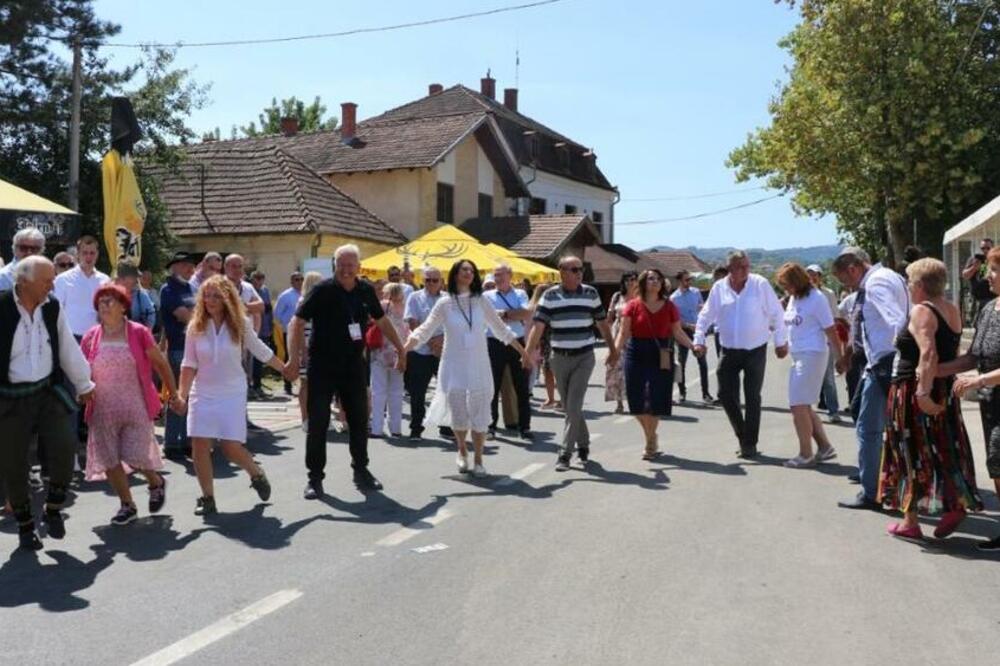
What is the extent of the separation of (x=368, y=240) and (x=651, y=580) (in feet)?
82.4

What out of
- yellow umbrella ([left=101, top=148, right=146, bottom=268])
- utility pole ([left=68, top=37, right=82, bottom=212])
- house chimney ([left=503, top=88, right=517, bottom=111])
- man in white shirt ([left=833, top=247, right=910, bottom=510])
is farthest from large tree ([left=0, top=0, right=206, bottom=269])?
house chimney ([left=503, top=88, right=517, bottom=111])

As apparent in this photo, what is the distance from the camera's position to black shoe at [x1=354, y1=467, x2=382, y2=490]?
28.6 feet

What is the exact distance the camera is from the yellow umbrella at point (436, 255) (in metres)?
21.3

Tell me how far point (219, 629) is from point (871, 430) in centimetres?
507

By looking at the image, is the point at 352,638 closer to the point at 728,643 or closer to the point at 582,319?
the point at 728,643

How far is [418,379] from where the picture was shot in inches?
488

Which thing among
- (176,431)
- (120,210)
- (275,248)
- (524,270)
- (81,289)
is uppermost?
(275,248)

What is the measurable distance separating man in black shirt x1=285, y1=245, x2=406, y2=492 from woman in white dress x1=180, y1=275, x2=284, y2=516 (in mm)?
780

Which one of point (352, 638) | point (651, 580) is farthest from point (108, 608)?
point (651, 580)

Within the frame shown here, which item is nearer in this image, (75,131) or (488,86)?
(75,131)

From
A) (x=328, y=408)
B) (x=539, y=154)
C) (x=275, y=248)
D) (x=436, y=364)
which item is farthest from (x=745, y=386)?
(x=539, y=154)

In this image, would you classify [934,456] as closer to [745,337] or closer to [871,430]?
[871,430]

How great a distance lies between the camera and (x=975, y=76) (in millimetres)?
35219

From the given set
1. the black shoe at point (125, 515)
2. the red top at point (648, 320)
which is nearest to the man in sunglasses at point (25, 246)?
the black shoe at point (125, 515)
